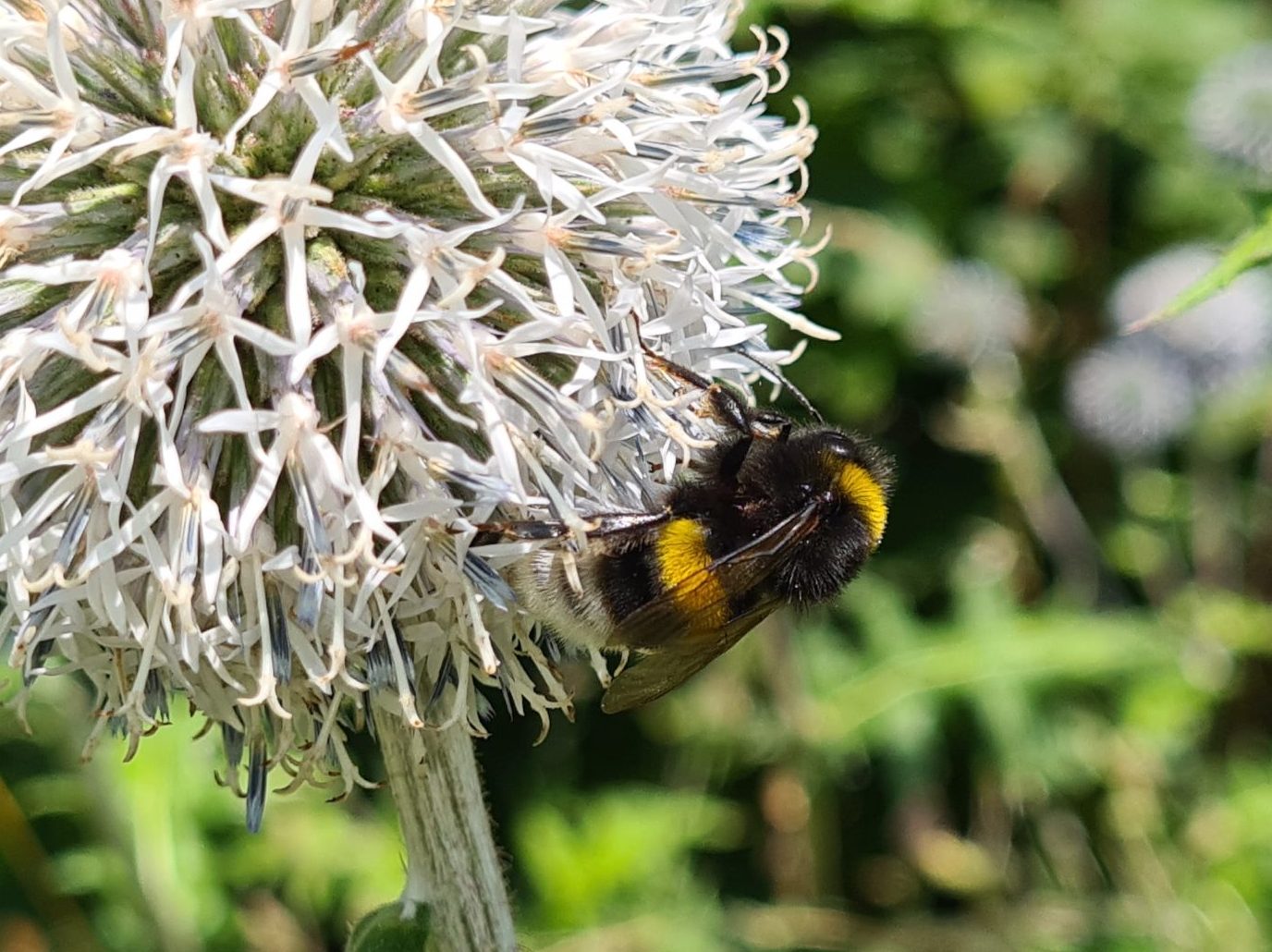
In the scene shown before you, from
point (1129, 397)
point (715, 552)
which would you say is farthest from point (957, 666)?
point (715, 552)

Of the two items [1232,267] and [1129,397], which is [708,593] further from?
[1129,397]

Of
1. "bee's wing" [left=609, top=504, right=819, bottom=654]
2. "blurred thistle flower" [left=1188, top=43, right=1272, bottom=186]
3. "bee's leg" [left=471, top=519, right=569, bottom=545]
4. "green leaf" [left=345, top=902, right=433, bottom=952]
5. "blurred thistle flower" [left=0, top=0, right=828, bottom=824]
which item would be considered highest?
"blurred thistle flower" [left=0, top=0, right=828, bottom=824]

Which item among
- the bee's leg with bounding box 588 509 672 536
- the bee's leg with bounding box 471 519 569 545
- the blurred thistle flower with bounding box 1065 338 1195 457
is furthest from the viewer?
the blurred thistle flower with bounding box 1065 338 1195 457

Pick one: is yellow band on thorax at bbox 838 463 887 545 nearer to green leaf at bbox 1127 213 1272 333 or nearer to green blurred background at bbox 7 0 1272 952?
green leaf at bbox 1127 213 1272 333

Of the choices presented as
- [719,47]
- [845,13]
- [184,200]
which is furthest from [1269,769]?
[184,200]

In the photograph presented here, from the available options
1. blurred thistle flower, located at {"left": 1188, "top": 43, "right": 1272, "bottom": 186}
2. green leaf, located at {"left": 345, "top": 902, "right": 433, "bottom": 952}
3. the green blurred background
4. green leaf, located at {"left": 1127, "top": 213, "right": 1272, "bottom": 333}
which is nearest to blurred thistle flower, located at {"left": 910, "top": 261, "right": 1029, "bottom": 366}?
the green blurred background

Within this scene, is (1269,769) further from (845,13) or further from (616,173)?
(616,173)

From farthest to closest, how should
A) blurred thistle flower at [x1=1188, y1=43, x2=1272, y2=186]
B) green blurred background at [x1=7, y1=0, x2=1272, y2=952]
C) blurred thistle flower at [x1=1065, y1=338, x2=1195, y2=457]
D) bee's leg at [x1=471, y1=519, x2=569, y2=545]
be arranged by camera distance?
blurred thistle flower at [x1=1065, y1=338, x2=1195, y2=457], blurred thistle flower at [x1=1188, y1=43, x2=1272, y2=186], green blurred background at [x1=7, y1=0, x2=1272, y2=952], bee's leg at [x1=471, y1=519, x2=569, y2=545]
